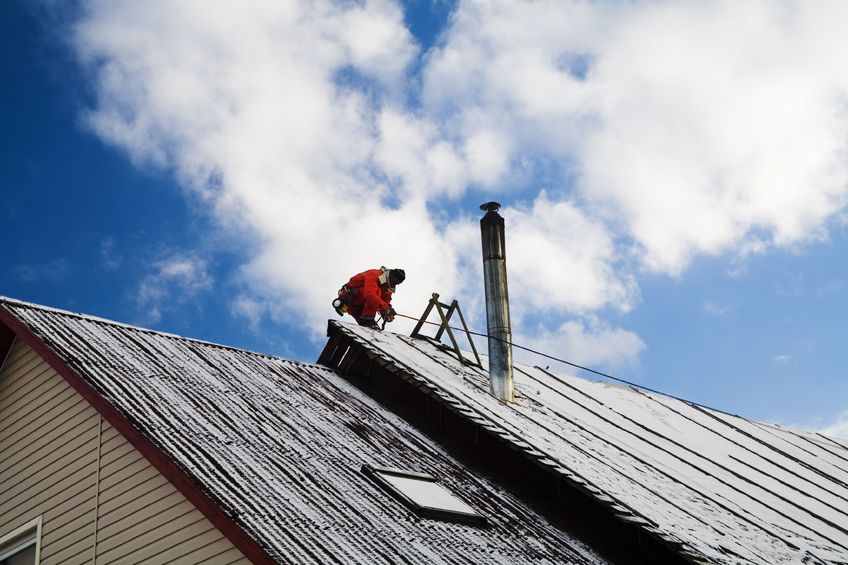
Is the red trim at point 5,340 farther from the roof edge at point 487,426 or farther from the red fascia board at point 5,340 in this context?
the roof edge at point 487,426

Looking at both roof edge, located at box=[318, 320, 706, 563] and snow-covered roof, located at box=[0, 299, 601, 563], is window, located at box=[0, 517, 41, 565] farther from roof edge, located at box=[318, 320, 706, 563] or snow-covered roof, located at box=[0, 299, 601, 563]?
roof edge, located at box=[318, 320, 706, 563]

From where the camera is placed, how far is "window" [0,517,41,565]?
34.0 ft

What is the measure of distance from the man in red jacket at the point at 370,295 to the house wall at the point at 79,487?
19.6 ft

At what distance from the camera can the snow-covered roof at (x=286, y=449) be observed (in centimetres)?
848

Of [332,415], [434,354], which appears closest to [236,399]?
[332,415]

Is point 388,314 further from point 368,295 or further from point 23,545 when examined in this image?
point 23,545

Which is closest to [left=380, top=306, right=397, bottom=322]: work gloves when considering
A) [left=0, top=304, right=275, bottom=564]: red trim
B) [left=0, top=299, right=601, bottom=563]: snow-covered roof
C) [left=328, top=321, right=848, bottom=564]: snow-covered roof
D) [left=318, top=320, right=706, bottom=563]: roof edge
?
[left=328, top=321, right=848, bottom=564]: snow-covered roof

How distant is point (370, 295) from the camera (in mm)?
15938

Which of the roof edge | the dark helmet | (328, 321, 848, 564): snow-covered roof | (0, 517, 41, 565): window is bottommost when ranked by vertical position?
(0, 517, 41, 565): window

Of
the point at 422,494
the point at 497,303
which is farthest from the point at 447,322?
the point at 422,494

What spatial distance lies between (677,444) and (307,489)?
27.4 feet

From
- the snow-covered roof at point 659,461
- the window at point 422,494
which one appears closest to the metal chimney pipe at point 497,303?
the snow-covered roof at point 659,461

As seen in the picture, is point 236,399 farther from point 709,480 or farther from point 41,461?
point 709,480

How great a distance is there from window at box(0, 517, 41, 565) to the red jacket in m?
6.81
